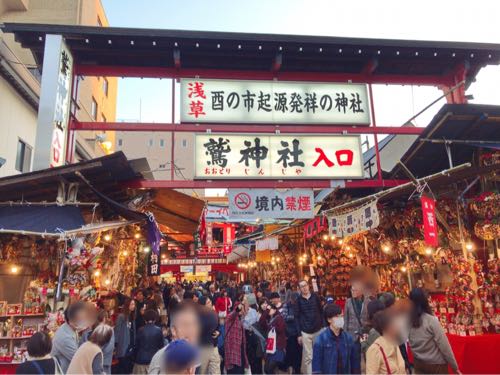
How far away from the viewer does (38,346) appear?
4.41 m

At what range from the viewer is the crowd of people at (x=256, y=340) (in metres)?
4.49

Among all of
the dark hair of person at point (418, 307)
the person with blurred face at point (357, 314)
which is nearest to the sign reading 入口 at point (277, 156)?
the person with blurred face at point (357, 314)

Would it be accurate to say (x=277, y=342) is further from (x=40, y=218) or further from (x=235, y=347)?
(x=40, y=218)

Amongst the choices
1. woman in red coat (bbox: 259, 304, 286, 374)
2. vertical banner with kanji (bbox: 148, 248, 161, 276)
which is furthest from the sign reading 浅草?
vertical banner with kanji (bbox: 148, 248, 161, 276)

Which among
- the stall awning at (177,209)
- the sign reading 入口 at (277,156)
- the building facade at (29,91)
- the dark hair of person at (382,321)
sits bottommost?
the dark hair of person at (382,321)

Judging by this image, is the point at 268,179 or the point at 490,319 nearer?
the point at 490,319

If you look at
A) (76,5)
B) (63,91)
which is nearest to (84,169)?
(63,91)

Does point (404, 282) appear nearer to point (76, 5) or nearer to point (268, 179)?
point (268, 179)

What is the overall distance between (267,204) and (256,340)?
371 centimetres

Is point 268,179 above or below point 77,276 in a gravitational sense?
above

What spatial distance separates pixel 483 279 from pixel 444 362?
4210 millimetres

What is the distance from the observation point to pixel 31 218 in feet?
27.0

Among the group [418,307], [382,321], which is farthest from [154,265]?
[382,321]

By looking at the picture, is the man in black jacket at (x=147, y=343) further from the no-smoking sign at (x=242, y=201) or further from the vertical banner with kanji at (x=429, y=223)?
the vertical banner with kanji at (x=429, y=223)
